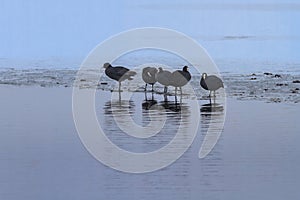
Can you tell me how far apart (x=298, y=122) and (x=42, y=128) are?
2.50 metres

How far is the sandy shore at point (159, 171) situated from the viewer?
481 centimetres

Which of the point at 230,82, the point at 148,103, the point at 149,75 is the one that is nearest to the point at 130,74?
the point at 149,75

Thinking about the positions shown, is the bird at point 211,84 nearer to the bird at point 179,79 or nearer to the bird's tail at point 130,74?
the bird at point 179,79

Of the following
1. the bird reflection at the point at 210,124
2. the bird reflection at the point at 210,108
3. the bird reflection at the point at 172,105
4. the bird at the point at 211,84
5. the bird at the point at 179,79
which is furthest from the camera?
the bird at the point at 179,79

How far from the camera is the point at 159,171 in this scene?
5410 mm

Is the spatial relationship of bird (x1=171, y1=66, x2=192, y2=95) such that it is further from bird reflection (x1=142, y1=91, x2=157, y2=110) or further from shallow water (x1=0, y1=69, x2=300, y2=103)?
bird reflection (x1=142, y1=91, x2=157, y2=110)

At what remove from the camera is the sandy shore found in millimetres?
4809

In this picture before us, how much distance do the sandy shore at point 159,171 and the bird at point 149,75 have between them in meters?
2.46

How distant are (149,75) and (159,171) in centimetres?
525

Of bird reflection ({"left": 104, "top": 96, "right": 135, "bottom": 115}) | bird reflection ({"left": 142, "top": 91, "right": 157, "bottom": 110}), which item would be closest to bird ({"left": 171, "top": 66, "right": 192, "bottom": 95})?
bird reflection ({"left": 142, "top": 91, "right": 157, "bottom": 110})

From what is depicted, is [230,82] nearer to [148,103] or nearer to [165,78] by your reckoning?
[165,78]

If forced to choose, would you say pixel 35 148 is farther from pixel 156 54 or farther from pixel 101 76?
pixel 156 54

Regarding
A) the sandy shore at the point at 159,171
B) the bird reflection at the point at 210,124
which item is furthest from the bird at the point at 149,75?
the sandy shore at the point at 159,171

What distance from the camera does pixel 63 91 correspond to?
33.6ft
